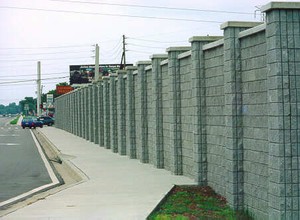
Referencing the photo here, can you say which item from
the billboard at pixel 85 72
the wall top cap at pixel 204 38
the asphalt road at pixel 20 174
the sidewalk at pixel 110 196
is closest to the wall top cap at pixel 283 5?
the sidewalk at pixel 110 196

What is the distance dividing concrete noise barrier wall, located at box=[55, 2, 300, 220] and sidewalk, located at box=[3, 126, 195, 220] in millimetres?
923

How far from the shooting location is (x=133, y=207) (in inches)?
459

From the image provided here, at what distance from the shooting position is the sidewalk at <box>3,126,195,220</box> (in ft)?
36.3

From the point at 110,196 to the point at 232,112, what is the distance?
12.3 feet

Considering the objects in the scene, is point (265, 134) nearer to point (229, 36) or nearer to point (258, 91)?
point (258, 91)

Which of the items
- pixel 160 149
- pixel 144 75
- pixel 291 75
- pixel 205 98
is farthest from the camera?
pixel 144 75

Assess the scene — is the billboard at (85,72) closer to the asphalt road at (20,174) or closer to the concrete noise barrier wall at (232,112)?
the asphalt road at (20,174)

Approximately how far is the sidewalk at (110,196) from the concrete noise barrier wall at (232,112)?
0.92 metres

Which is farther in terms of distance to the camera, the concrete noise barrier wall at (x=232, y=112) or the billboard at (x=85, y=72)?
the billboard at (x=85, y=72)

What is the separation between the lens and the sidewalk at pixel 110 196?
36.3ft

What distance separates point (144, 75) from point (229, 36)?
10739 mm

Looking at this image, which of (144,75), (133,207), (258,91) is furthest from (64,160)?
(258,91)

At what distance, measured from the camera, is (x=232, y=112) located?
37.1ft

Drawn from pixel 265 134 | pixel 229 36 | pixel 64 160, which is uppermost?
pixel 229 36
